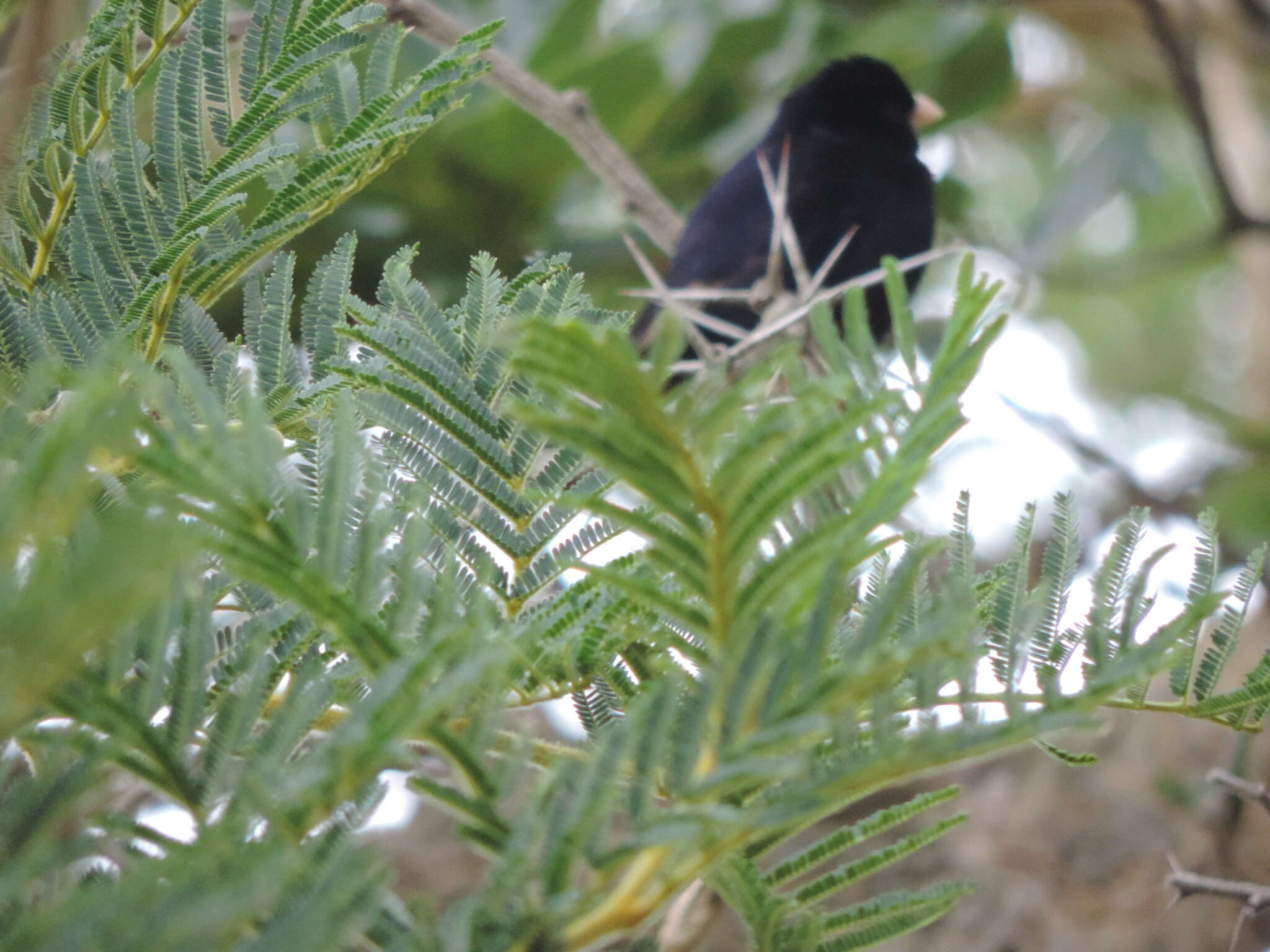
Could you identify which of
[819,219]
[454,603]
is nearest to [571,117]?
[454,603]

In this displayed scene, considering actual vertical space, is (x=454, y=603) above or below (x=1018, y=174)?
below

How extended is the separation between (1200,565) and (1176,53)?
1.88m

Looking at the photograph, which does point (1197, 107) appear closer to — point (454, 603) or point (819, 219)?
point (819, 219)

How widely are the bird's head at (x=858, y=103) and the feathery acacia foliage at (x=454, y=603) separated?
2.47 m

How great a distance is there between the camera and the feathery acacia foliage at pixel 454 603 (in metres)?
0.34

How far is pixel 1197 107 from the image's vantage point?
7.04 ft

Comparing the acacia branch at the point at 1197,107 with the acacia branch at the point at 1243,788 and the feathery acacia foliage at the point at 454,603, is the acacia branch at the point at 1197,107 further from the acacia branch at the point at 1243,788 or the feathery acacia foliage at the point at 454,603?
the feathery acacia foliage at the point at 454,603

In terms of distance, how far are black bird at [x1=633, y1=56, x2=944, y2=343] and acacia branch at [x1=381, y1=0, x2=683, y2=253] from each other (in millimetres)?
617

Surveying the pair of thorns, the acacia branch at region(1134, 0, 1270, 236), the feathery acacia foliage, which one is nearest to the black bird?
the acacia branch at region(1134, 0, 1270, 236)

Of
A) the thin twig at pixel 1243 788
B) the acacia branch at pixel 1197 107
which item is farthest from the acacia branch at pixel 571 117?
the acacia branch at pixel 1197 107

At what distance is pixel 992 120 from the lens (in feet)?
11.6

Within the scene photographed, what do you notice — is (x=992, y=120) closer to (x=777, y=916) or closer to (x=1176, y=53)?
(x=1176, y=53)

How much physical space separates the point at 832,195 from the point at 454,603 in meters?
2.56

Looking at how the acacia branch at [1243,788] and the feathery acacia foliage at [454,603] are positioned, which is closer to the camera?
the feathery acacia foliage at [454,603]
